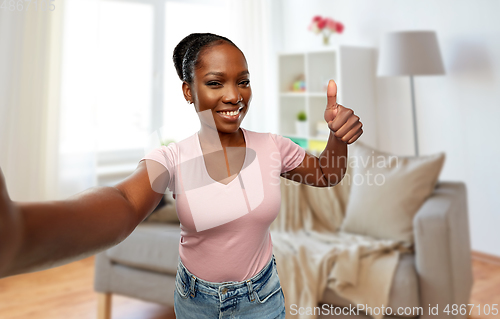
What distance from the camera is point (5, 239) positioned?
34cm

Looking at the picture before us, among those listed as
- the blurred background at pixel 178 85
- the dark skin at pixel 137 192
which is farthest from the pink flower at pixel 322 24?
the dark skin at pixel 137 192

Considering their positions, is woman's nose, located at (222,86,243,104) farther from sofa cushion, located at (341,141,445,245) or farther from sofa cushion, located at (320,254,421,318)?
sofa cushion, located at (341,141,445,245)

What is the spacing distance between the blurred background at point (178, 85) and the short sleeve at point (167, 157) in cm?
234

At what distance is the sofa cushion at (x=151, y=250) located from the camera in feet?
6.28

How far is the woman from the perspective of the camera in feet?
2.12

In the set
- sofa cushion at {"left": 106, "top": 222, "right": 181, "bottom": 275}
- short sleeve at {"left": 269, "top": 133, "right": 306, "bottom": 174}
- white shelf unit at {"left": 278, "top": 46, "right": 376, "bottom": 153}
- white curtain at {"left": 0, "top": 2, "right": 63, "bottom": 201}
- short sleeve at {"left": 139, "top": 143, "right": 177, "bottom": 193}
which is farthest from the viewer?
white shelf unit at {"left": 278, "top": 46, "right": 376, "bottom": 153}

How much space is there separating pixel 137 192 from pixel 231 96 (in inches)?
7.8

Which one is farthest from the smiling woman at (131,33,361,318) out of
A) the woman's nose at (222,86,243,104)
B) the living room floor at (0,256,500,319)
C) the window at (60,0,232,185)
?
the window at (60,0,232,185)

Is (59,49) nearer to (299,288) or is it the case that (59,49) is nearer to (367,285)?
(299,288)

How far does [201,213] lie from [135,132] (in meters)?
2.98

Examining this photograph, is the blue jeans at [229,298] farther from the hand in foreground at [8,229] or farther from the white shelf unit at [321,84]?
the white shelf unit at [321,84]

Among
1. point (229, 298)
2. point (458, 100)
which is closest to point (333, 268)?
point (229, 298)

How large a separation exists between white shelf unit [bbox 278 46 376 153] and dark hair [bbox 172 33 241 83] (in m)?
2.71

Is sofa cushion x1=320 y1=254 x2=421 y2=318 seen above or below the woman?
below
